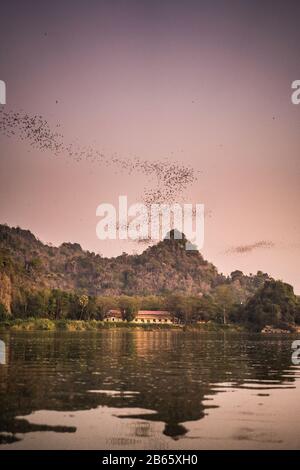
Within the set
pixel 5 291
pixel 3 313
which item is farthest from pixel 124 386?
pixel 5 291

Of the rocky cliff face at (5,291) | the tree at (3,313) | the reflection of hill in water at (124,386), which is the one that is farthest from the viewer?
the rocky cliff face at (5,291)

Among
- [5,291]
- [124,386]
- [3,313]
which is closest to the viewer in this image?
[124,386]

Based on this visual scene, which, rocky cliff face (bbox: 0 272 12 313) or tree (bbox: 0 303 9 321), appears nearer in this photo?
tree (bbox: 0 303 9 321)

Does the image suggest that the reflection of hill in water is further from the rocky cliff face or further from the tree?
the rocky cliff face

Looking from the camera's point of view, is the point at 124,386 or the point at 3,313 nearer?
the point at 124,386

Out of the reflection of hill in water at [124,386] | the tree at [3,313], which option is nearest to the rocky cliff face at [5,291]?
the tree at [3,313]

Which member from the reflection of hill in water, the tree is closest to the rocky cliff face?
the tree

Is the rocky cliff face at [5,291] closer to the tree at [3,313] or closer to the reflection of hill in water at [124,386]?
the tree at [3,313]

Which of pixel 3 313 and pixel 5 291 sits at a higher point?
pixel 5 291

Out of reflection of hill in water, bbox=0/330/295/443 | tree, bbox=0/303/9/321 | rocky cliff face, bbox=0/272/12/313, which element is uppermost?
rocky cliff face, bbox=0/272/12/313

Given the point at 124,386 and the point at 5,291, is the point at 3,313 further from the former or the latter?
the point at 124,386
